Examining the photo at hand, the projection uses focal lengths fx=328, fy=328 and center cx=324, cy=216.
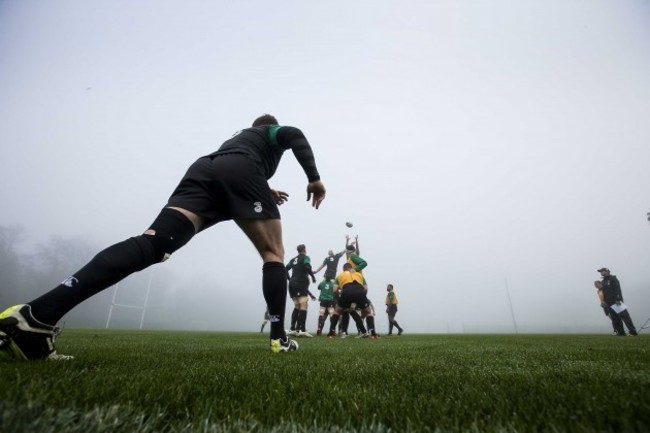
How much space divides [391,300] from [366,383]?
17829 mm

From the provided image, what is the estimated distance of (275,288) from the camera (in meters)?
3.01

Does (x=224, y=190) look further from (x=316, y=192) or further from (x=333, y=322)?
(x=333, y=322)

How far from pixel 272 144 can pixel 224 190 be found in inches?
31.0

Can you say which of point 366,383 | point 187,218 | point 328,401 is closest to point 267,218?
point 187,218

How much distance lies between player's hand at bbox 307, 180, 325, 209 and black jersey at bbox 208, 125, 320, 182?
54 millimetres

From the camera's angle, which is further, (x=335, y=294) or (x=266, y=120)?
(x=335, y=294)

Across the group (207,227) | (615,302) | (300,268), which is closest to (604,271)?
(615,302)

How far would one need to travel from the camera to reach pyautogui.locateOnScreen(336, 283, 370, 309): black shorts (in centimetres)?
898

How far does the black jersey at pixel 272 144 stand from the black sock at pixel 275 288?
896 mm

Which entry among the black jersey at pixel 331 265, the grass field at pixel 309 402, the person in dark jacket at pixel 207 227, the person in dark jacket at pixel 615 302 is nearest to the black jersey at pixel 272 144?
the person in dark jacket at pixel 207 227

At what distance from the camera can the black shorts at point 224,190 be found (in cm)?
262

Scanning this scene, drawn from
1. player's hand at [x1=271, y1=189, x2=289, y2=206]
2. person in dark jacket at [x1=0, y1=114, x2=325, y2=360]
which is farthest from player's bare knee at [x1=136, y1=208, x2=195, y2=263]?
player's hand at [x1=271, y1=189, x2=289, y2=206]

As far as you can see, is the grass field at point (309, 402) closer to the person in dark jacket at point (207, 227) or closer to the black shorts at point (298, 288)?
the person in dark jacket at point (207, 227)

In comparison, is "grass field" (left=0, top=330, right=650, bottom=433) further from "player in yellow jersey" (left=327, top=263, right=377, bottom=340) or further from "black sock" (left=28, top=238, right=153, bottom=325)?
"player in yellow jersey" (left=327, top=263, right=377, bottom=340)
